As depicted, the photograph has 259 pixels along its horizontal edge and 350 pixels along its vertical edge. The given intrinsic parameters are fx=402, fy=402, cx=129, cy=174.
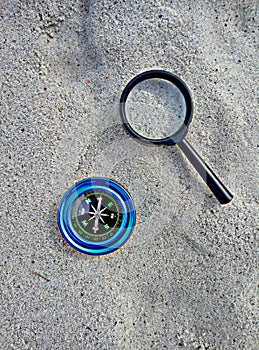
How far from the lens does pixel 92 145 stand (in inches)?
64.2

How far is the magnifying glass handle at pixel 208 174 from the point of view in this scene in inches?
61.5

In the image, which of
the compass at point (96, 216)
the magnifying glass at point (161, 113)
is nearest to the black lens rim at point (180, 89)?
the magnifying glass at point (161, 113)

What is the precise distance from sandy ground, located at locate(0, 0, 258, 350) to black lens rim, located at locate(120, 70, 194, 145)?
0.05 meters

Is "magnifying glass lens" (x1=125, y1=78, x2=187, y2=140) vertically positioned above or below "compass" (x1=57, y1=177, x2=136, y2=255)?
above

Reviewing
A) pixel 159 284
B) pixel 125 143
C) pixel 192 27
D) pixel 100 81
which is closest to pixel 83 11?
pixel 100 81

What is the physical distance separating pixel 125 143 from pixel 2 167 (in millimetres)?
509

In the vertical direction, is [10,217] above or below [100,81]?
below

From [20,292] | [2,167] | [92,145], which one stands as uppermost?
[92,145]

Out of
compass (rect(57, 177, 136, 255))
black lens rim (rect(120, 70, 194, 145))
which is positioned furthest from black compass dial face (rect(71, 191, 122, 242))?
black lens rim (rect(120, 70, 194, 145))

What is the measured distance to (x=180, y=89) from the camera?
158 centimetres

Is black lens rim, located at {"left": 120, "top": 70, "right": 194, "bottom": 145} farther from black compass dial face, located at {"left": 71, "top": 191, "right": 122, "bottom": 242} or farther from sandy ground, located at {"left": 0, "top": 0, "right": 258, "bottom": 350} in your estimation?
black compass dial face, located at {"left": 71, "top": 191, "right": 122, "bottom": 242}

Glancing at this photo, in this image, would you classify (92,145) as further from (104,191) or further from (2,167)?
(2,167)

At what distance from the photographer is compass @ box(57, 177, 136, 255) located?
5.20 feet

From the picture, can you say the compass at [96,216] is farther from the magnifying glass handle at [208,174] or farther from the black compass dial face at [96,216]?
the magnifying glass handle at [208,174]
